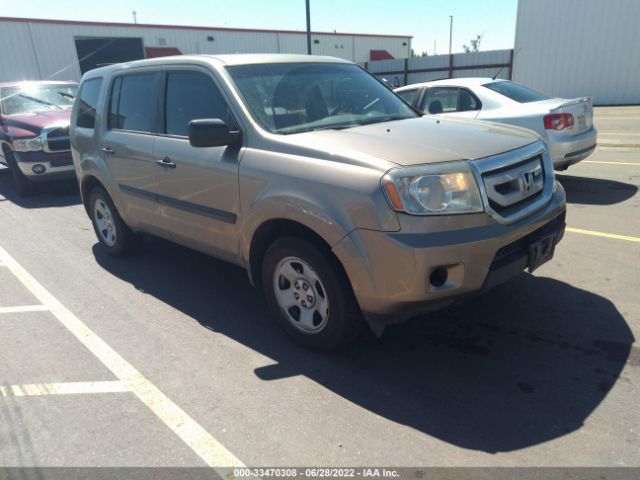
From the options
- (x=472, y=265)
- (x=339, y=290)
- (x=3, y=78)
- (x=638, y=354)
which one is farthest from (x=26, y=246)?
(x=3, y=78)

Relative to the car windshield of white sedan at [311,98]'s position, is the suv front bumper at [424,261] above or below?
below

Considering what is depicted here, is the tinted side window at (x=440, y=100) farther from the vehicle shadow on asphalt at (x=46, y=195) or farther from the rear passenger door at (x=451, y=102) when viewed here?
the vehicle shadow on asphalt at (x=46, y=195)

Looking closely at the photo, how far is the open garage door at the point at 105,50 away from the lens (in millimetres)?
28328

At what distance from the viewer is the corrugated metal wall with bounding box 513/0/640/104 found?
24141 mm

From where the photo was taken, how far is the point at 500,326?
346 cm

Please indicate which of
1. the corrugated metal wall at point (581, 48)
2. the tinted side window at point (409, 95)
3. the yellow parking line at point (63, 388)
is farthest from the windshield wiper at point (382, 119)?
the corrugated metal wall at point (581, 48)

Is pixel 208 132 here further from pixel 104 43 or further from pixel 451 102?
pixel 104 43

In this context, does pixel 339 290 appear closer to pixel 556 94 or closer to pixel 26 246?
pixel 26 246

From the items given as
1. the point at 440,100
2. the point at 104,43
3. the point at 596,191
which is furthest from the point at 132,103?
the point at 104,43

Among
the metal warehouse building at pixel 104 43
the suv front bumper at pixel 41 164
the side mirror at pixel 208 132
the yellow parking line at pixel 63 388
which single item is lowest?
the yellow parking line at pixel 63 388

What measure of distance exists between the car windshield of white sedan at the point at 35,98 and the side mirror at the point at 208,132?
7.71 meters

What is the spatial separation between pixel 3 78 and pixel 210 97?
27226mm

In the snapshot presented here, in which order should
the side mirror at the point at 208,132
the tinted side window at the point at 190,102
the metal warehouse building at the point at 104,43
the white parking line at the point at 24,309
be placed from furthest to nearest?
the metal warehouse building at the point at 104,43 → the white parking line at the point at 24,309 → the tinted side window at the point at 190,102 → the side mirror at the point at 208,132

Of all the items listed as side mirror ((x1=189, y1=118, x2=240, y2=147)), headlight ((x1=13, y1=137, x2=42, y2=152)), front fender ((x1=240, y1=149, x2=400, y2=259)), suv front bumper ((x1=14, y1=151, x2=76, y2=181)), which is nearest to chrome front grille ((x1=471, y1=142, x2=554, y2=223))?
front fender ((x1=240, y1=149, x2=400, y2=259))
